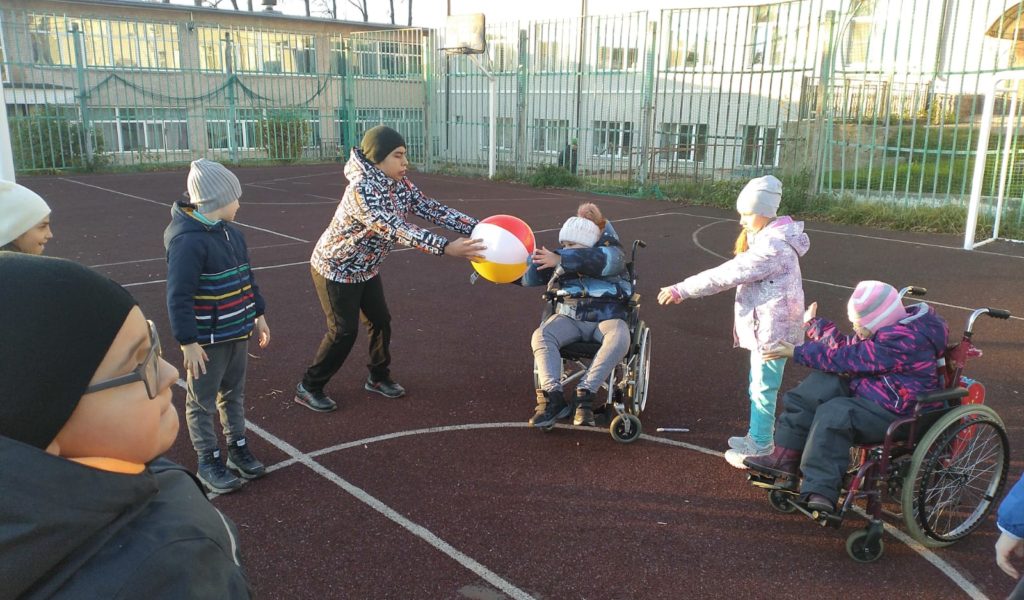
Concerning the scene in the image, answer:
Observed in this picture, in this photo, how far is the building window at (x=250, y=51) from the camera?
93.7 feet

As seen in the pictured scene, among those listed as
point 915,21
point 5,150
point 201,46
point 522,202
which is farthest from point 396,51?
point 5,150

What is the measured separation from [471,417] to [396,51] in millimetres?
26629

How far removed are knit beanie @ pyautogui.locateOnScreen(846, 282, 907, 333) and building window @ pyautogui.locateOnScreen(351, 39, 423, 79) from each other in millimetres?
25510

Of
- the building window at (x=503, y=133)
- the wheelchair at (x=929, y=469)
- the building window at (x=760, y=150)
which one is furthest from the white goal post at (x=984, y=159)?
the building window at (x=503, y=133)

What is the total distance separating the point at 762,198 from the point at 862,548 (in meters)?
1.95

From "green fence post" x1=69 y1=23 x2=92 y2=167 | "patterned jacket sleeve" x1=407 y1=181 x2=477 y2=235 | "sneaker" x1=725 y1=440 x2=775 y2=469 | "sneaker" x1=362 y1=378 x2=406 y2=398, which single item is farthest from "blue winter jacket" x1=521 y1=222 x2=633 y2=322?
"green fence post" x1=69 y1=23 x2=92 y2=167

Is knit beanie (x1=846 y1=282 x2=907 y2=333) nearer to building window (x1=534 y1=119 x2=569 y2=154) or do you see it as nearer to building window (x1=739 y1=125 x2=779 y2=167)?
building window (x1=739 y1=125 x2=779 y2=167)

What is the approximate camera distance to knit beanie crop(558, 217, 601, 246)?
523 centimetres

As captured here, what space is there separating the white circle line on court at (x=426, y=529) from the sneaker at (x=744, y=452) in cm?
14

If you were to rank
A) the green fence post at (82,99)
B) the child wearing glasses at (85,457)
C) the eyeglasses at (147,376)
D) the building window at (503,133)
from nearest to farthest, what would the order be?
the child wearing glasses at (85,457) < the eyeglasses at (147,376) < the green fence post at (82,99) < the building window at (503,133)

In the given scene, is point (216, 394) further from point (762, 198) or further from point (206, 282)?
point (762, 198)

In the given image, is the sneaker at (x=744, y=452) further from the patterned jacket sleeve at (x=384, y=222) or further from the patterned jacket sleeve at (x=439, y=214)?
the patterned jacket sleeve at (x=439, y=214)

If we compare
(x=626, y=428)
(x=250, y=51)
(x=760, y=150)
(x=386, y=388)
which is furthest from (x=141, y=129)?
(x=626, y=428)

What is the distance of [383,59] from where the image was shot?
96.5 ft
